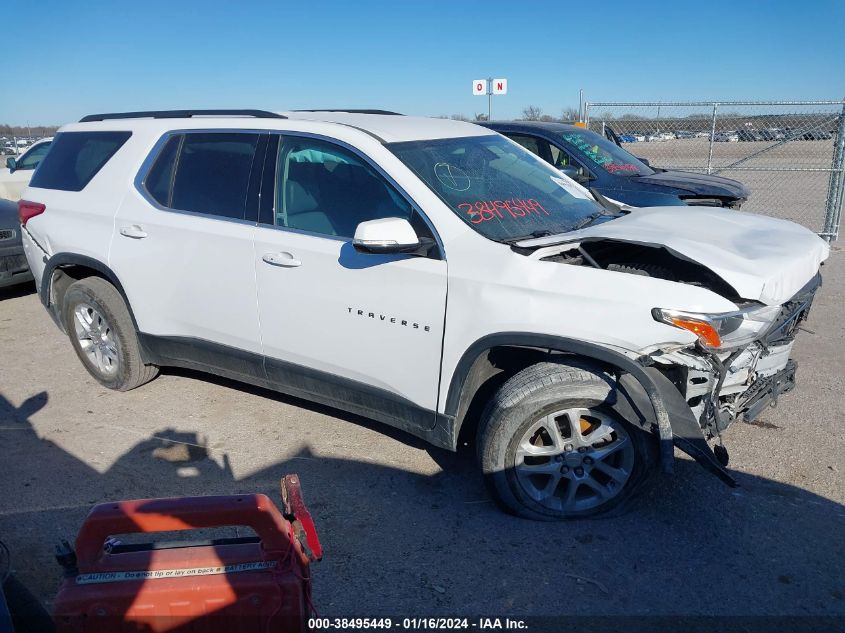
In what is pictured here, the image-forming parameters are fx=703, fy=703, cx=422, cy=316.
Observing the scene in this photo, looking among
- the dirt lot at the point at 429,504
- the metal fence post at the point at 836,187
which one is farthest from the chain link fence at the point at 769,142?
the dirt lot at the point at 429,504

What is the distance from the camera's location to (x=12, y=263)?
7.41 meters

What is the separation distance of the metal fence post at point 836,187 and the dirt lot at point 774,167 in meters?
0.77

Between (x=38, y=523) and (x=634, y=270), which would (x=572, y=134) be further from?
(x=38, y=523)

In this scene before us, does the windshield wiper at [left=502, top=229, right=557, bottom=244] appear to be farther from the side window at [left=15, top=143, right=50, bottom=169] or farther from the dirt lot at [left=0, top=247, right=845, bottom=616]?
the side window at [left=15, top=143, right=50, bottom=169]

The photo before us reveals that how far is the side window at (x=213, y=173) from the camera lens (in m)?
4.03

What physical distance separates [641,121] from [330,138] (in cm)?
1052

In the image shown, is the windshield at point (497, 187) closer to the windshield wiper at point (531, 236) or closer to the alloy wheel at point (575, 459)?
the windshield wiper at point (531, 236)

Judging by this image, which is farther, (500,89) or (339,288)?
(500,89)

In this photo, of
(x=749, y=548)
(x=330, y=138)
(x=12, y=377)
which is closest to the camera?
(x=749, y=548)

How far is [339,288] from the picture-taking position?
3564mm

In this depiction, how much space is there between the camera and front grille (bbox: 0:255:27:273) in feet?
24.0

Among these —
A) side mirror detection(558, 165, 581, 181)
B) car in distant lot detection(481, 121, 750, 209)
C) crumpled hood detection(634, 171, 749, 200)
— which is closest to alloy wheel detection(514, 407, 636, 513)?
car in distant lot detection(481, 121, 750, 209)

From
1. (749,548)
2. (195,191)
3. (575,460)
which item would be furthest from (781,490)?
(195,191)

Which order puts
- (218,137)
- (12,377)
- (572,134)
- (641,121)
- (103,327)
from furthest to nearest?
1. (641,121)
2. (572,134)
3. (12,377)
4. (103,327)
5. (218,137)
